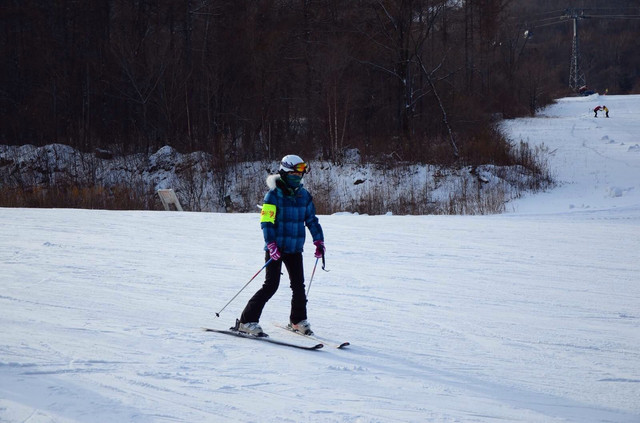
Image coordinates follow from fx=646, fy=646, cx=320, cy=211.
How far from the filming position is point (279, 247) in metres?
6.00

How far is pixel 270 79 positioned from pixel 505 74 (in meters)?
17.7

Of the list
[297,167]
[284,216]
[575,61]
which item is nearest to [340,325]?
[284,216]

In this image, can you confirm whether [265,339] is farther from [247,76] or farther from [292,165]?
[247,76]

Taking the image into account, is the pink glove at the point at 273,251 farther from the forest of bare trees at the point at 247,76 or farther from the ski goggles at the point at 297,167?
the forest of bare trees at the point at 247,76

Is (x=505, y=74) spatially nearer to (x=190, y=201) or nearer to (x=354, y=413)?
(x=190, y=201)

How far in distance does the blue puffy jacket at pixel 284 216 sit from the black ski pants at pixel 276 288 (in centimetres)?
14

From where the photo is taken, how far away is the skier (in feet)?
19.3

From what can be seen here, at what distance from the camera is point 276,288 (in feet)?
20.2

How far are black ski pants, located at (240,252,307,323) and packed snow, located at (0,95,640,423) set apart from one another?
0.28 metres

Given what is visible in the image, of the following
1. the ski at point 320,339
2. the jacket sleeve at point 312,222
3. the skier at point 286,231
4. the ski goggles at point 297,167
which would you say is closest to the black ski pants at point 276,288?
the skier at point 286,231

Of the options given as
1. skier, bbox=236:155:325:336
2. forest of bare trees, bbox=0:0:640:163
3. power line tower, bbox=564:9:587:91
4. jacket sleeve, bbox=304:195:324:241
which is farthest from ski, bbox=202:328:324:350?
power line tower, bbox=564:9:587:91

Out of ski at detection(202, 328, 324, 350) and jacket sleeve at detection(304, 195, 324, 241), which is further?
jacket sleeve at detection(304, 195, 324, 241)

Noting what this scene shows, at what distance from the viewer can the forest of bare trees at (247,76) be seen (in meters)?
26.7

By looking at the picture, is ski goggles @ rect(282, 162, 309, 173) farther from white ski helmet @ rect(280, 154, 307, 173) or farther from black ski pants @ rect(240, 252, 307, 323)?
black ski pants @ rect(240, 252, 307, 323)
